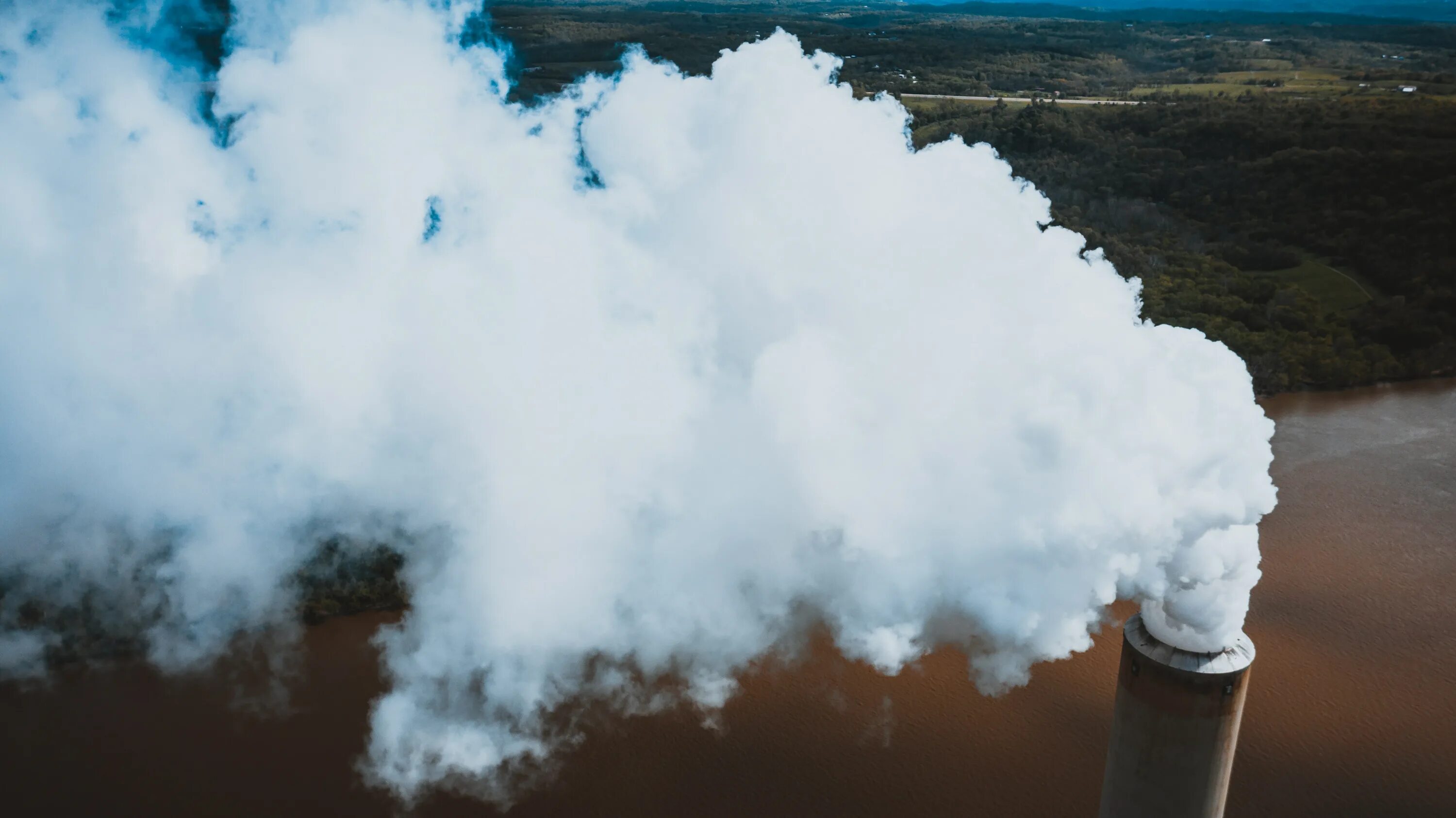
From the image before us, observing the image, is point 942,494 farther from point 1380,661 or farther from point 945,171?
point 1380,661

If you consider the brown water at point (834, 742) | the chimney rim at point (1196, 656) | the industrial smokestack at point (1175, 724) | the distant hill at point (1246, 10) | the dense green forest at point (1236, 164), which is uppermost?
the distant hill at point (1246, 10)

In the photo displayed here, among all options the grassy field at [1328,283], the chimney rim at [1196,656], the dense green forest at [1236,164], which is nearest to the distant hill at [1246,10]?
the dense green forest at [1236,164]

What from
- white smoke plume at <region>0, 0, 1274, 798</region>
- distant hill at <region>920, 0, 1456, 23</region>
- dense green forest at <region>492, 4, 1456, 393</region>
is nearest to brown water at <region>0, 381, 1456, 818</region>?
white smoke plume at <region>0, 0, 1274, 798</region>

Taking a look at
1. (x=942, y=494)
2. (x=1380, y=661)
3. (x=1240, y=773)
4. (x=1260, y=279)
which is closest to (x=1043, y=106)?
(x=1260, y=279)

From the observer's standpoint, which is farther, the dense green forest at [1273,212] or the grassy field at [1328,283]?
the grassy field at [1328,283]

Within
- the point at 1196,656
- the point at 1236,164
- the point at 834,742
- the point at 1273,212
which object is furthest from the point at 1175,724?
the point at 1236,164

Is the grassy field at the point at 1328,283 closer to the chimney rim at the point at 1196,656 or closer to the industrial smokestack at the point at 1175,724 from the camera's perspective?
the chimney rim at the point at 1196,656
